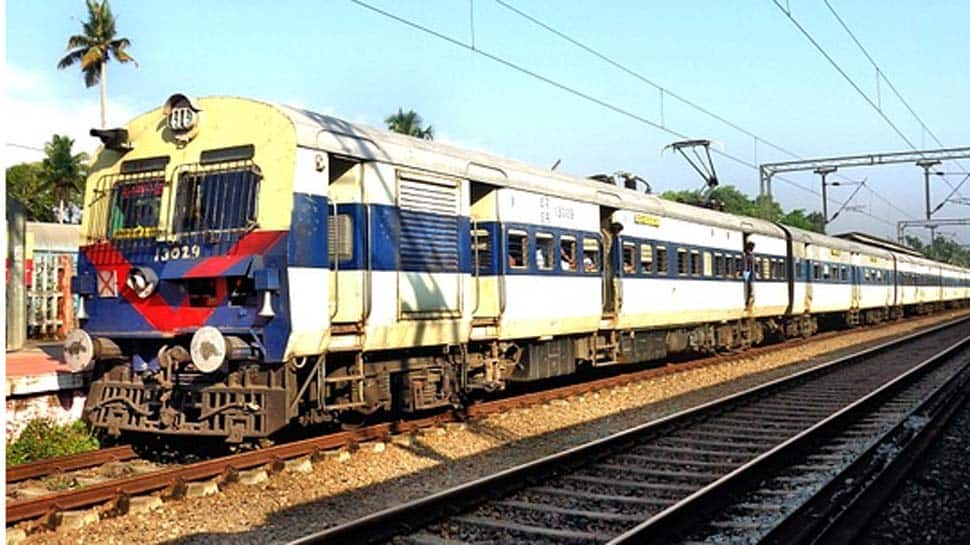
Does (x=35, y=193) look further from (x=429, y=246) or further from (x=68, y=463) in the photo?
(x=68, y=463)

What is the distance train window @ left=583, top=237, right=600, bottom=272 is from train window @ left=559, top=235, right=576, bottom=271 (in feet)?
1.34

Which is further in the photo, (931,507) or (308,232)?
(308,232)

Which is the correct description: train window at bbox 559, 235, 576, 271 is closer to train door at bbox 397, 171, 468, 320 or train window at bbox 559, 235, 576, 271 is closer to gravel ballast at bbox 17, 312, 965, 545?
gravel ballast at bbox 17, 312, 965, 545

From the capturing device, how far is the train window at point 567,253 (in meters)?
13.6

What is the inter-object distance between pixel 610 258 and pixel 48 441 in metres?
9.34

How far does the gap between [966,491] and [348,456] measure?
18.5 feet

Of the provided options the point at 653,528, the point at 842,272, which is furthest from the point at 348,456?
the point at 842,272

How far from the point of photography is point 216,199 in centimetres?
898

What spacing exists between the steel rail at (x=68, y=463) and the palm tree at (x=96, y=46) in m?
41.5

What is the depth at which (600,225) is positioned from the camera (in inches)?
599

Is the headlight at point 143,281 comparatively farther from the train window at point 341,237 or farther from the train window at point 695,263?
the train window at point 695,263

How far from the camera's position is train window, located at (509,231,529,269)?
12289 millimetres

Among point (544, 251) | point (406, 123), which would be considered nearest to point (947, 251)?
point (406, 123)

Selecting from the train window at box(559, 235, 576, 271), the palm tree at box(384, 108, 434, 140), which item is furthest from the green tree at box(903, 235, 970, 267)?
the train window at box(559, 235, 576, 271)
